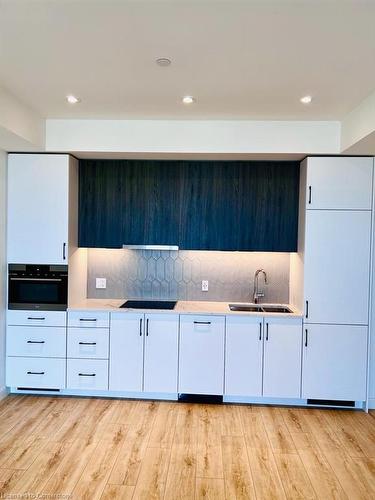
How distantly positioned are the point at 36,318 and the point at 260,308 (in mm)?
2280

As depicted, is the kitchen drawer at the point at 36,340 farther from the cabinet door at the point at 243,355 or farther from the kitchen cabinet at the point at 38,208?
the cabinet door at the point at 243,355

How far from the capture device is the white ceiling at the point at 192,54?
5.78 feet

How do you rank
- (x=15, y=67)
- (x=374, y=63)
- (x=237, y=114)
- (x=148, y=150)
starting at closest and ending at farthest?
(x=374, y=63) → (x=15, y=67) → (x=237, y=114) → (x=148, y=150)

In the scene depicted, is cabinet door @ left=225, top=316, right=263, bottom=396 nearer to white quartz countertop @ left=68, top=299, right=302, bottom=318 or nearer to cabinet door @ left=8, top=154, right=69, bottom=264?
white quartz countertop @ left=68, top=299, right=302, bottom=318

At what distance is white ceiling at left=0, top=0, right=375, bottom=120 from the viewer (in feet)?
5.78

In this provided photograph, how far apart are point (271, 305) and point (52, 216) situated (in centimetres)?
246

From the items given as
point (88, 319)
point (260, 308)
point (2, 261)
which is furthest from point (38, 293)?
point (260, 308)

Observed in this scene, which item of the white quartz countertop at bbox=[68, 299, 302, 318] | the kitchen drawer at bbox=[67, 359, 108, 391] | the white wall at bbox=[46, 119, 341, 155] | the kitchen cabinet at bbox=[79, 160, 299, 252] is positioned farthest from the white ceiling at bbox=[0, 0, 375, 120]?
the kitchen drawer at bbox=[67, 359, 108, 391]

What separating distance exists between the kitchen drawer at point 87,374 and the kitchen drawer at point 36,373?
88 mm

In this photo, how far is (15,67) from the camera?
2.39 metres

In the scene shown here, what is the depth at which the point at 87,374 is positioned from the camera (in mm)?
3613

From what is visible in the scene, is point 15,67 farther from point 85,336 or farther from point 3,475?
point 3,475

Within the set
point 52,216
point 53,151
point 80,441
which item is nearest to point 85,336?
point 80,441

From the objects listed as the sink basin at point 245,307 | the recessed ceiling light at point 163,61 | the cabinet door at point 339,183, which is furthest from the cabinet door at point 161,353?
the recessed ceiling light at point 163,61
